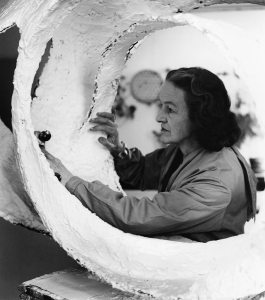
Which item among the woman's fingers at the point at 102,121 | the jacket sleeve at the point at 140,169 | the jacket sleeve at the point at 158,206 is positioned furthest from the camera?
the jacket sleeve at the point at 140,169

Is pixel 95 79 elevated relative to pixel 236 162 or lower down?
elevated

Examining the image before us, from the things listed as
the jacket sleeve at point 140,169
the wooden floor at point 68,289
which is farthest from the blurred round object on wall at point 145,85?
the wooden floor at point 68,289

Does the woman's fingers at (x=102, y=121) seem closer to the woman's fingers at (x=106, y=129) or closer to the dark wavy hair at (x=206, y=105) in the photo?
the woman's fingers at (x=106, y=129)

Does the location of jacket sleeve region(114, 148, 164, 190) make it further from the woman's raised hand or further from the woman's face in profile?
the woman's face in profile

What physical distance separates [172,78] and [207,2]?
0.25m

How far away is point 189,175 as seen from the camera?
1.20m

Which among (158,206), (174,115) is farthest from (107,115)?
(158,206)

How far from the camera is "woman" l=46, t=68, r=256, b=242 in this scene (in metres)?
1.09

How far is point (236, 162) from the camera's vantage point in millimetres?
1252

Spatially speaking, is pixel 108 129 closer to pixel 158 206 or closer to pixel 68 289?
pixel 158 206

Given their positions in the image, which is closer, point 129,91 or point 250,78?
point 250,78

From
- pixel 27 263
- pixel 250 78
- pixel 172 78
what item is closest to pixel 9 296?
pixel 27 263

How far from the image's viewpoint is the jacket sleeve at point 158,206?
3.54 ft

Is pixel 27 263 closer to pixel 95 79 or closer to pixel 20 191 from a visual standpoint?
pixel 20 191
